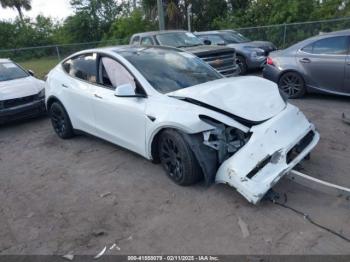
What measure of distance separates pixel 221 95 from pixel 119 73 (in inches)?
63.7

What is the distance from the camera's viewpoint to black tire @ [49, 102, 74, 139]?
246 inches

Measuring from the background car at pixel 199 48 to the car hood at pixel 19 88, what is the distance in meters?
3.06

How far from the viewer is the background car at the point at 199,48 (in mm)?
9219

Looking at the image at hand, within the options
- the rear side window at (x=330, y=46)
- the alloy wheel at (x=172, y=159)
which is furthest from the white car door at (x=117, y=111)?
the rear side window at (x=330, y=46)

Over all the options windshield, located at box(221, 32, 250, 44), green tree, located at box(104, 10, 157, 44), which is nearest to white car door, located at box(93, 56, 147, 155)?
windshield, located at box(221, 32, 250, 44)

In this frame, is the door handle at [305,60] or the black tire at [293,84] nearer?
the door handle at [305,60]

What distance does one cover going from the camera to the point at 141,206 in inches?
158

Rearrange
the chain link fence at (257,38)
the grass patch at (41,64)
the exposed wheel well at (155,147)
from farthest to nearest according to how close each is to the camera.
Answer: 1. the grass patch at (41,64)
2. the chain link fence at (257,38)
3. the exposed wheel well at (155,147)

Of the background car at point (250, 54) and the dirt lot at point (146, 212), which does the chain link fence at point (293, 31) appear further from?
the dirt lot at point (146, 212)

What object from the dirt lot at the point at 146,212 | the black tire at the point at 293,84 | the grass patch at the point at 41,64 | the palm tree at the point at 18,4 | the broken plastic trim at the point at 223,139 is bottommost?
the grass patch at the point at 41,64

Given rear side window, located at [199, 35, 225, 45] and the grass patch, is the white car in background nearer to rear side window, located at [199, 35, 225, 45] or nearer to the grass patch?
rear side window, located at [199, 35, 225, 45]

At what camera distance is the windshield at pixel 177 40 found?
10.2 meters

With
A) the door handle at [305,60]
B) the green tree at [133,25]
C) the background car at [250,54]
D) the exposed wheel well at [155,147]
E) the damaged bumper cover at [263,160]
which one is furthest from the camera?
the green tree at [133,25]

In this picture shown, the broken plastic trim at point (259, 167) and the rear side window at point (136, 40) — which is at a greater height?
the rear side window at point (136, 40)
